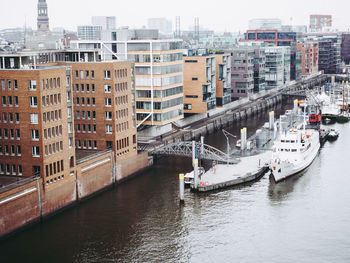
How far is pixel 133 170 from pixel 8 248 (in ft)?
104

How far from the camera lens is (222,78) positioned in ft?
486

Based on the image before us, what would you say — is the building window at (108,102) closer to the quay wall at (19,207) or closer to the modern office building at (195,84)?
the quay wall at (19,207)

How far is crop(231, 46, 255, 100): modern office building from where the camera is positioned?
545 feet

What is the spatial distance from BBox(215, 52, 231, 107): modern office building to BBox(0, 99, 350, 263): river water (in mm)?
64927

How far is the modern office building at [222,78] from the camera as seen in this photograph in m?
146

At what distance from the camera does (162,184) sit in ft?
272

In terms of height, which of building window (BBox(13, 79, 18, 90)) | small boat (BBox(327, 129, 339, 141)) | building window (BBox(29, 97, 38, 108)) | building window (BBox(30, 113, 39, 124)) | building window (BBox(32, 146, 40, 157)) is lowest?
small boat (BBox(327, 129, 339, 141))

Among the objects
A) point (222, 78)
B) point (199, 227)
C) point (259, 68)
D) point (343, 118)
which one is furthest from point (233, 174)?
point (259, 68)

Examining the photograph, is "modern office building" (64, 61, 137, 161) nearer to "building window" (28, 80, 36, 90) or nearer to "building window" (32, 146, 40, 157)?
"building window" (28, 80, 36, 90)

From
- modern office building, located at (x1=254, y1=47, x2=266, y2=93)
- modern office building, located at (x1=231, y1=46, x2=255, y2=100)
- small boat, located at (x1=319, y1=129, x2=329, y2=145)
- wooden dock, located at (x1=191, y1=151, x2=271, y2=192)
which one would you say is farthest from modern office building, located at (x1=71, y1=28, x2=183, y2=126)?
modern office building, located at (x1=254, y1=47, x2=266, y2=93)

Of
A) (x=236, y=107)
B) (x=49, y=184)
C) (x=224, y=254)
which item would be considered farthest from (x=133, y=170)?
(x=236, y=107)

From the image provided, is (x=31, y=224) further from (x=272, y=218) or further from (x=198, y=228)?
(x=272, y=218)

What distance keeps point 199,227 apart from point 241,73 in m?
107

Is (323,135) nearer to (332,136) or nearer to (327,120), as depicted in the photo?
(332,136)
